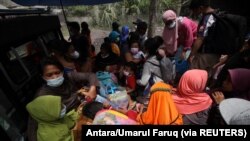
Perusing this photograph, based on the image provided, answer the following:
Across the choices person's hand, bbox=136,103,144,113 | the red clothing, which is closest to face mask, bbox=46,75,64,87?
person's hand, bbox=136,103,144,113

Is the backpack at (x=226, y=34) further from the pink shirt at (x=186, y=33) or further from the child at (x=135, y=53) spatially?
the child at (x=135, y=53)

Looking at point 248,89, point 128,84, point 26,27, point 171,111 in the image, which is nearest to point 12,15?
point 26,27

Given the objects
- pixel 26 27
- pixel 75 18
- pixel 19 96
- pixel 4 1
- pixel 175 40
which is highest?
pixel 26 27

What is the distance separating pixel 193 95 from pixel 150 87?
0.90 meters

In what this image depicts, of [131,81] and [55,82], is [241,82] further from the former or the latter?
[55,82]

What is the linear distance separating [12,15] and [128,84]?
75.0 inches

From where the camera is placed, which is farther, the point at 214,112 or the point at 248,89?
the point at 248,89

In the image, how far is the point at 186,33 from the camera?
4754 mm

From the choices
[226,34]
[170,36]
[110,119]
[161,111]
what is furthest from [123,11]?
[110,119]

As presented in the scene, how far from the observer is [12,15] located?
3.55 m

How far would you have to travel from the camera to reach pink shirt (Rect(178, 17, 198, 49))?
185 inches

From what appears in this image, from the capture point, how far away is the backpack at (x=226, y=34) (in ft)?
12.1

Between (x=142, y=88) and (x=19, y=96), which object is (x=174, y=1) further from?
(x=19, y=96)

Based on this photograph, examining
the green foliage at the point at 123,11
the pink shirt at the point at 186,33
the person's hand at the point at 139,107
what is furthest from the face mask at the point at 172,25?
the green foliage at the point at 123,11
